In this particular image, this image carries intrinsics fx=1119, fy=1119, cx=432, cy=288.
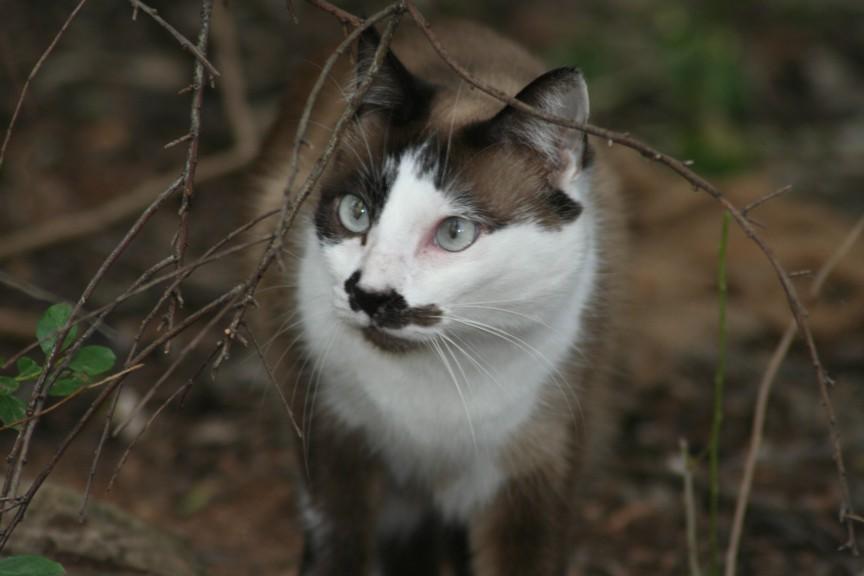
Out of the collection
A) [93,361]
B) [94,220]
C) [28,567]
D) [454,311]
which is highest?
[94,220]

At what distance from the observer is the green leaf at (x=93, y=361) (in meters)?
1.97

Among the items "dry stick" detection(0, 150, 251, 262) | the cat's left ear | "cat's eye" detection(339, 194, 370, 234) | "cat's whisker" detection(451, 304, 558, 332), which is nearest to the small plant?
"cat's eye" detection(339, 194, 370, 234)

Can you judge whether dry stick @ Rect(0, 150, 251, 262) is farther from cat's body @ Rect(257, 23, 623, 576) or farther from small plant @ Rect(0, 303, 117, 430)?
small plant @ Rect(0, 303, 117, 430)

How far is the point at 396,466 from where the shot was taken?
2742 mm

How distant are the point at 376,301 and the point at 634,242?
7.45 feet

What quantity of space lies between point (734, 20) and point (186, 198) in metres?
4.94

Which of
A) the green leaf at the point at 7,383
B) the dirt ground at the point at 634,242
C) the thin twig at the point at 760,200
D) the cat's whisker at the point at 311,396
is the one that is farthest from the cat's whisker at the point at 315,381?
the thin twig at the point at 760,200

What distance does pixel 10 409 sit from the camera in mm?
1963

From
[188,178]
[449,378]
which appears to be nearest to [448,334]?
[449,378]

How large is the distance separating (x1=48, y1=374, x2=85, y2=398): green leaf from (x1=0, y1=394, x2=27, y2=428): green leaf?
0.06 meters

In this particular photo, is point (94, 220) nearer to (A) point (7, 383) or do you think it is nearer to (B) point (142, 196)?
(B) point (142, 196)

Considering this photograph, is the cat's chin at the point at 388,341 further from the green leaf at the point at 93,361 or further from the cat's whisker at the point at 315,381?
the green leaf at the point at 93,361

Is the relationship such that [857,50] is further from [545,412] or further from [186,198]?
[186,198]

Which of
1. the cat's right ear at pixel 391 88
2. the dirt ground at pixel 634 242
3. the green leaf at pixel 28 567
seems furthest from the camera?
the dirt ground at pixel 634 242
